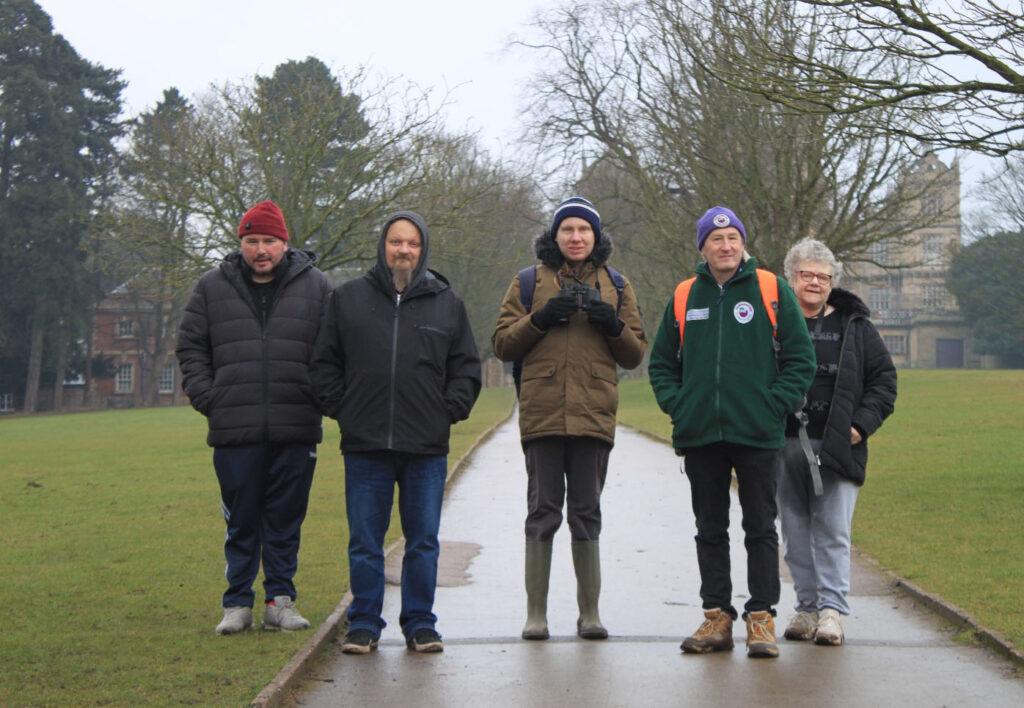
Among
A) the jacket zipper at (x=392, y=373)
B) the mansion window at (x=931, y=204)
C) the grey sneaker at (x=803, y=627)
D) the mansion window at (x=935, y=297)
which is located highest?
the mansion window at (x=935, y=297)

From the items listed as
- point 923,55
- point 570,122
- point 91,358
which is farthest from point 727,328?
point 91,358

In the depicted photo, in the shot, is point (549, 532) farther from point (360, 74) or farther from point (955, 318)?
point (955, 318)

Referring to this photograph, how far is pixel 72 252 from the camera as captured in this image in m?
62.2

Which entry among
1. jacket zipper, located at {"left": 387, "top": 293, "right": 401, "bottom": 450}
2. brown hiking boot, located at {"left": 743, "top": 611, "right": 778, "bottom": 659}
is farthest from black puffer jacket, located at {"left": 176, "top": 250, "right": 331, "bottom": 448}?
brown hiking boot, located at {"left": 743, "top": 611, "right": 778, "bottom": 659}

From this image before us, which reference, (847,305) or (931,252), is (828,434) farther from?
(931,252)

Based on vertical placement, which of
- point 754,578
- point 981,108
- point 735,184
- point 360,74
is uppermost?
point 360,74

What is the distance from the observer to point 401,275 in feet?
23.0

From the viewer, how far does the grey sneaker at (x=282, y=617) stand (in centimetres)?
728

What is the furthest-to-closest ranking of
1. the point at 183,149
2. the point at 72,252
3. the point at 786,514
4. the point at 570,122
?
1. the point at 72,252
2. the point at 570,122
3. the point at 183,149
4. the point at 786,514

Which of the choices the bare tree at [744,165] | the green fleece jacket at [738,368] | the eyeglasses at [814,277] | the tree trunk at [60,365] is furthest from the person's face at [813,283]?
the tree trunk at [60,365]

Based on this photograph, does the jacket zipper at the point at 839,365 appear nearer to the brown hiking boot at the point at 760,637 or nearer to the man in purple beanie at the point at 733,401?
the man in purple beanie at the point at 733,401

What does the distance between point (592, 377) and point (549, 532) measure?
0.84 m

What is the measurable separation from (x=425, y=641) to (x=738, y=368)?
2072 millimetres

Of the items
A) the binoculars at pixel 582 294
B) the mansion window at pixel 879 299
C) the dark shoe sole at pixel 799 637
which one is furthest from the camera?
the mansion window at pixel 879 299
